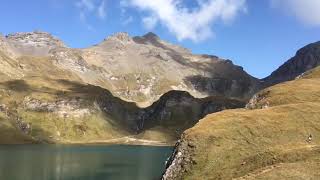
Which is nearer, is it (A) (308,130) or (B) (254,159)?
(B) (254,159)

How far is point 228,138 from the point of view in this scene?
8650cm

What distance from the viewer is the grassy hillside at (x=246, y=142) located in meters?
66.1

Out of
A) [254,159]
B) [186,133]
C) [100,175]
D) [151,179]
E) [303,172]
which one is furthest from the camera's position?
[100,175]

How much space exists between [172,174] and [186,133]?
11.4 metres

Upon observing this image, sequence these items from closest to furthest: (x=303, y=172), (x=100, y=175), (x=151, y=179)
Answer: (x=303, y=172) → (x=151, y=179) → (x=100, y=175)

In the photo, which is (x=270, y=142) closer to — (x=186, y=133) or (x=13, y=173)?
(x=186, y=133)

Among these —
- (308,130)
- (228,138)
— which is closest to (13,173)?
(228,138)

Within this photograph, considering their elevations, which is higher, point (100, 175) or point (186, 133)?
point (186, 133)

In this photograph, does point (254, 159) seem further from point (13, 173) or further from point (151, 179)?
point (13, 173)

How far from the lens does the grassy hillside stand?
217 ft

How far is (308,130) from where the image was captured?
8719 centimetres

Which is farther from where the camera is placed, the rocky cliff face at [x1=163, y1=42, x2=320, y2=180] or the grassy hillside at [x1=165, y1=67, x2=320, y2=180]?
the rocky cliff face at [x1=163, y1=42, x2=320, y2=180]

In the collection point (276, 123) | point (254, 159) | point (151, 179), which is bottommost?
point (151, 179)

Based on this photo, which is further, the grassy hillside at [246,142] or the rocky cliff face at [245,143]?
the rocky cliff face at [245,143]
